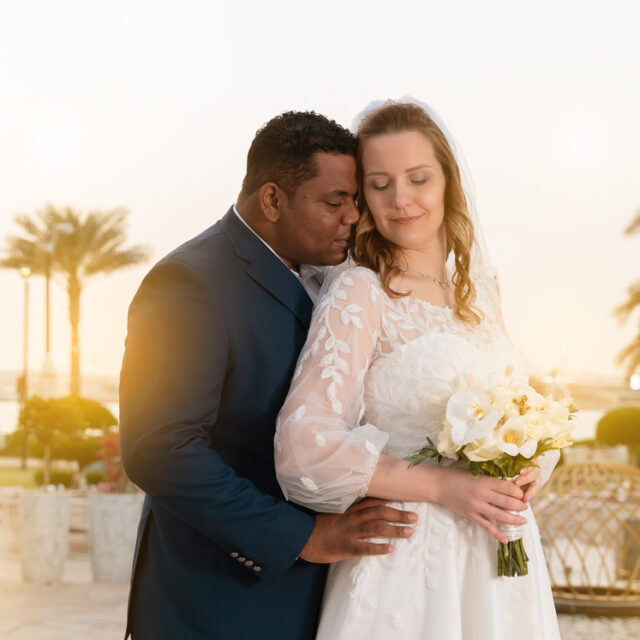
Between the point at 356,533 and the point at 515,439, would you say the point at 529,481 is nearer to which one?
the point at 515,439

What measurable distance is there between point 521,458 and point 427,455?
234 mm

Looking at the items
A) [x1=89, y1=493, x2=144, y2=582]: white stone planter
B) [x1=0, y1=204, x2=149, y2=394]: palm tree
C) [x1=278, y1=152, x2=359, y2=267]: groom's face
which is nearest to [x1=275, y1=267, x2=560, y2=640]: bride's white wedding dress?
[x1=278, y1=152, x2=359, y2=267]: groom's face

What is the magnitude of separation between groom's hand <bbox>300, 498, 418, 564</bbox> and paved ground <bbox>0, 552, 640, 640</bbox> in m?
5.42

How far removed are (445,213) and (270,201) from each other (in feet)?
1.90

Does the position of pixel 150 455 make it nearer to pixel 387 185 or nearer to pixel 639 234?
pixel 387 185

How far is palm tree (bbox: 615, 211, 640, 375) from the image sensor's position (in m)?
21.2

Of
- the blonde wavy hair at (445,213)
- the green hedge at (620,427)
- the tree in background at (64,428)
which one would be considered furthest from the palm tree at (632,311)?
the blonde wavy hair at (445,213)

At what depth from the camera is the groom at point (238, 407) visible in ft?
8.21

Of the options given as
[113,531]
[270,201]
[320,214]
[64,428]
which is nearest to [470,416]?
[320,214]

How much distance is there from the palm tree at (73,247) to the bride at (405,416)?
22838 mm

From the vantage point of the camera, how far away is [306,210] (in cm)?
284

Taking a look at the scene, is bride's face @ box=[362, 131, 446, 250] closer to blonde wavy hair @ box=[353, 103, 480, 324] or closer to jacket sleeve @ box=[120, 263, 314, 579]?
blonde wavy hair @ box=[353, 103, 480, 324]

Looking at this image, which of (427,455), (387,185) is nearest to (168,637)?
(427,455)

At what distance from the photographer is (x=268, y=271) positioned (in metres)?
2.78
